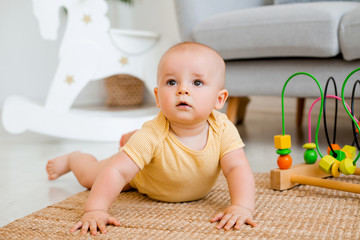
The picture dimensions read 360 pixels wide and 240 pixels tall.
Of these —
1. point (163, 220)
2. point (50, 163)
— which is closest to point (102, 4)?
point (50, 163)

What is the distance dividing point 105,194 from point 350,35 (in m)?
0.81

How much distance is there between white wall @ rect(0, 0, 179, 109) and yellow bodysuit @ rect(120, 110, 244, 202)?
6.68 ft

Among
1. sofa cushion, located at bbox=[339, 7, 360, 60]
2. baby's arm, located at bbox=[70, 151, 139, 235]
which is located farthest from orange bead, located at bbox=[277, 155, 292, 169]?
sofa cushion, located at bbox=[339, 7, 360, 60]

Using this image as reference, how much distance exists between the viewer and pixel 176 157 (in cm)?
69

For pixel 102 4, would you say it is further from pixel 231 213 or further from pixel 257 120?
pixel 231 213

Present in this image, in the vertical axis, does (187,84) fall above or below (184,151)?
above

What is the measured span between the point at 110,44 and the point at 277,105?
3.70ft

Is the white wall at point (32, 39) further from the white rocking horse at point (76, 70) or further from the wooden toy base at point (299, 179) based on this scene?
the wooden toy base at point (299, 179)

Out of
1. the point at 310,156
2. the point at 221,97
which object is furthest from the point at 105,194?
the point at 310,156

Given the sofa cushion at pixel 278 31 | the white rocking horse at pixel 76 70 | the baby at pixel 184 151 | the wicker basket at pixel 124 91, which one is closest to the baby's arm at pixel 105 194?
the baby at pixel 184 151

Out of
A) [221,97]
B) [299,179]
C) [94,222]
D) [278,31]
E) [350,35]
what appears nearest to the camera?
[94,222]

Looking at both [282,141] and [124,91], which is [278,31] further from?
[124,91]

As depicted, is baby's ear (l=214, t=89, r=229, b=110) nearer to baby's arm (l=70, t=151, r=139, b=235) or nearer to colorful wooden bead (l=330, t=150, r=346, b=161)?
baby's arm (l=70, t=151, r=139, b=235)

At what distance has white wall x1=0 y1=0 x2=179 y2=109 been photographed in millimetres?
2752
